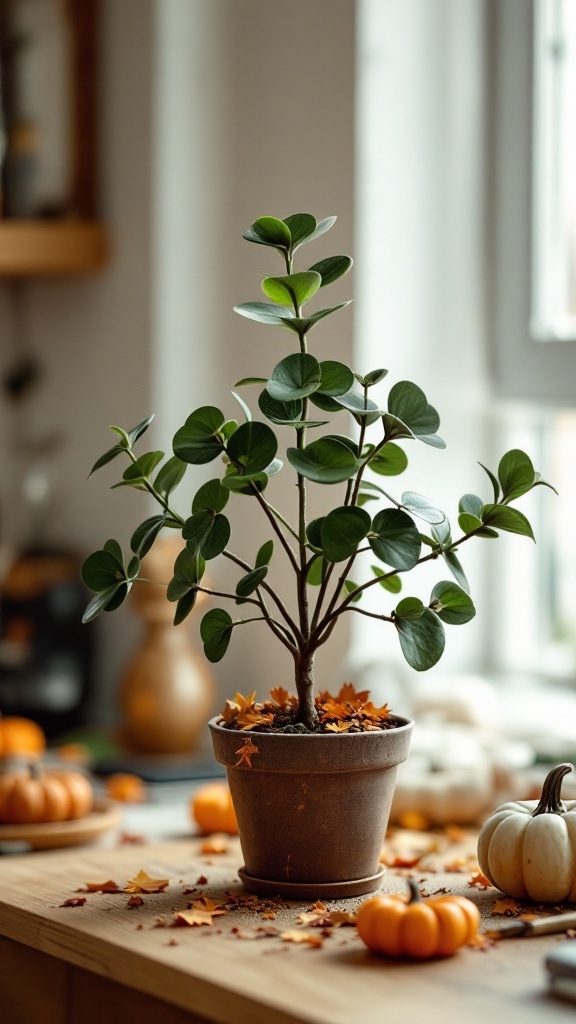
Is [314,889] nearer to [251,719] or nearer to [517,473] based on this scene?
[251,719]

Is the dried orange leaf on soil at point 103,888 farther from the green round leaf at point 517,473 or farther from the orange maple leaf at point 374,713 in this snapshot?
the green round leaf at point 517,473

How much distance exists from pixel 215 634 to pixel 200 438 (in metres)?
0.15

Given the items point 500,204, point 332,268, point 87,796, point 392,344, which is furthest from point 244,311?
point 500,204

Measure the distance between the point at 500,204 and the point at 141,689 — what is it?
88cm

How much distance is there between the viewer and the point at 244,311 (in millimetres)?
977

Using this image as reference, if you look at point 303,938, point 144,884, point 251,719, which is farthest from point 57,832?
point 303,938

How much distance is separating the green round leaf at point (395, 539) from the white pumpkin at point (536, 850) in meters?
0.21

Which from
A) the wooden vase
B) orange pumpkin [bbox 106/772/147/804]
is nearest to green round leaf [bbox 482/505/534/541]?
orange pumpkin [bbox 106/772/147/804]

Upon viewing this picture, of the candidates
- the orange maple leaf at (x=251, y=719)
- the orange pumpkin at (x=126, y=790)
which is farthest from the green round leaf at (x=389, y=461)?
the orange pumpkin at (x=126, y=790)

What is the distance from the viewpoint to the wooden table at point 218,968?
791 mm

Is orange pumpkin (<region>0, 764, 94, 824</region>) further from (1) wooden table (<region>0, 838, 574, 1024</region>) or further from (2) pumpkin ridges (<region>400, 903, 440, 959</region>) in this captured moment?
(2) pumpkin ridges (<region>400, 903, 440, 959</region>)

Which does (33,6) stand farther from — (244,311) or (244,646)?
(244,311)

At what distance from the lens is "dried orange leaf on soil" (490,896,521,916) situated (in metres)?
1.00

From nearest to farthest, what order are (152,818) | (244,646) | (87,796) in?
(87,796)
(152,818)
(244,646)
